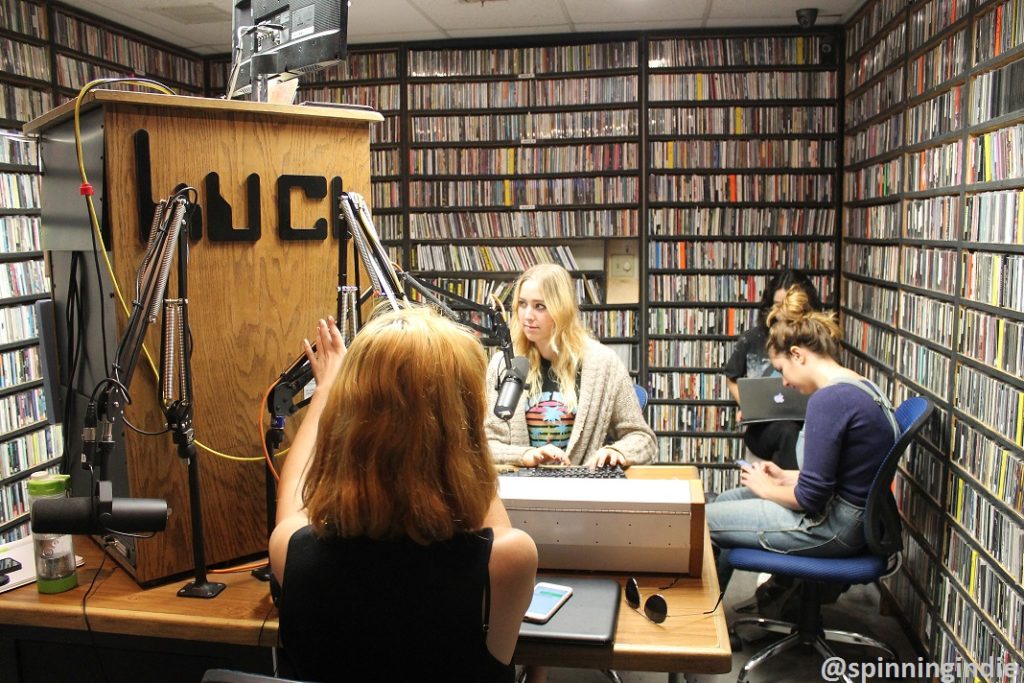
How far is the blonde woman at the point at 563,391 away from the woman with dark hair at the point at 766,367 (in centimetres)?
128

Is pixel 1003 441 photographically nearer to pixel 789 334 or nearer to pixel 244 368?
pixel 789 334

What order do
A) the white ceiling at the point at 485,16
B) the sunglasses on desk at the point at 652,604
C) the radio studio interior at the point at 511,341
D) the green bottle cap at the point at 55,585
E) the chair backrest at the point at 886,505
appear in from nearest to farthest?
the radio studio interior at the point at 511,341
the sunglasses on desk at the point at 652,604
the green bottle cap at the point at 55,585
the chair backrest at the point at 886,505
the white ceiling at the point at 485,16

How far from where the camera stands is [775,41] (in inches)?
190

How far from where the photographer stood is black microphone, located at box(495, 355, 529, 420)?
159 centimetres

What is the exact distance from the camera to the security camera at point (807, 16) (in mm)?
4414

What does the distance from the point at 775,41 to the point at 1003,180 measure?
9.20 feet

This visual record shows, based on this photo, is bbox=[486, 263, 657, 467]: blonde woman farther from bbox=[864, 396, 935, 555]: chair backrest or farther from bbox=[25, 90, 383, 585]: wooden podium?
bbox=[25, 90, 383, 585]: wooden podium

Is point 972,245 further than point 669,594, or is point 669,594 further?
point 972,245

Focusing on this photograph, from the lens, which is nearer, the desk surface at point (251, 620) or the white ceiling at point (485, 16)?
the desk surface at point (251, 620)

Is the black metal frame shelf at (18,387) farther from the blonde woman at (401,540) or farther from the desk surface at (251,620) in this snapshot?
the blonde woman at (401,540)

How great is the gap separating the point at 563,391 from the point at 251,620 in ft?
4.52

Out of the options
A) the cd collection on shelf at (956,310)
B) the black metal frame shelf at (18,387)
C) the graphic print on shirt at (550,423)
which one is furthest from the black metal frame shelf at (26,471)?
the cd collection on shelf at (956,310)

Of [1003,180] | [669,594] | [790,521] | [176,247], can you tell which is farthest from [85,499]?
[1003,180]

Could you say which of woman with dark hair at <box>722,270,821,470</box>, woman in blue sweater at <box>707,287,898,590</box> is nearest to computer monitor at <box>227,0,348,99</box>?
woman in blue sweater at <box>707,287,898,590</box>
